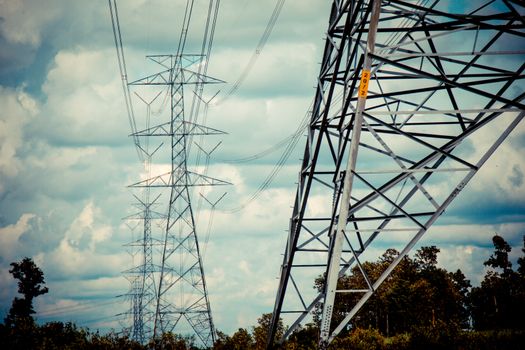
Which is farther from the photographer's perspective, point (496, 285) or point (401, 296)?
point (496, 285)

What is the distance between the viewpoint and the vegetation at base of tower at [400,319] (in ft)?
93.6

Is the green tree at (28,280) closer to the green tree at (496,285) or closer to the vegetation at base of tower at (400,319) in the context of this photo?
the vegetation at base of tower at (400,319)

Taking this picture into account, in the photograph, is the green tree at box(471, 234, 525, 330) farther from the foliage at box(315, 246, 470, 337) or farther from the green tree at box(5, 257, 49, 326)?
the green tree at box(5, 257, 49, 326)

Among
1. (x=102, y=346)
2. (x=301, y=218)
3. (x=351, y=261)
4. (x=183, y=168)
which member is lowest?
(x=102, y=346)

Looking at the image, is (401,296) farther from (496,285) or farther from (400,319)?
(496,285)

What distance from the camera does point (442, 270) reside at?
352 feet

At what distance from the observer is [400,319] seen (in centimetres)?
9112

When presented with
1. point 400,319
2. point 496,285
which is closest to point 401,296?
point 400,319

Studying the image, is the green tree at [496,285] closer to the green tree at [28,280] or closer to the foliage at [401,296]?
the foliage at [401,296]

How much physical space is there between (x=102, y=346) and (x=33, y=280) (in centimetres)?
6023

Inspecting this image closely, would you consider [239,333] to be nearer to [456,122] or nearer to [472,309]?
[456,122]

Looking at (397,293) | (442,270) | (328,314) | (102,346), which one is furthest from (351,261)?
(442,270)

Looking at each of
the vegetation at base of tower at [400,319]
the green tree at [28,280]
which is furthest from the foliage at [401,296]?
the green tree at [28,280]

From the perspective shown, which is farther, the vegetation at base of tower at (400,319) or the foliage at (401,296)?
the foliage at (401,296)
